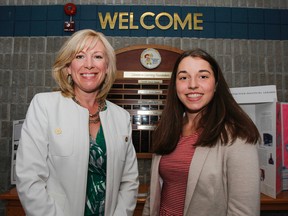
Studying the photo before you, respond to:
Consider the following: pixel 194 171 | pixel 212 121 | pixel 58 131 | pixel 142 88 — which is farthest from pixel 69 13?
pixel 194 171

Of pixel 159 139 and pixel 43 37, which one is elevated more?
pixel 43 37

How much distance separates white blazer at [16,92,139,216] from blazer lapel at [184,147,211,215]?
391 mm

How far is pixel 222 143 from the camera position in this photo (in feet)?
3.94

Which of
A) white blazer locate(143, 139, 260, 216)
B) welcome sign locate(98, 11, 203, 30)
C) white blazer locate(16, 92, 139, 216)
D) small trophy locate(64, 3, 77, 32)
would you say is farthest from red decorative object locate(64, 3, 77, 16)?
white blazer locate(143, 139, 260, 216)

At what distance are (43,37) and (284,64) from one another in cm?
273

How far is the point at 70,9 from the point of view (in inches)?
104

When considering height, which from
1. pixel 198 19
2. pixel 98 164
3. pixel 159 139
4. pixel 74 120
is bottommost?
pixel 98 164

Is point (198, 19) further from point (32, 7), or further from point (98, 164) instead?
point (98, 164)

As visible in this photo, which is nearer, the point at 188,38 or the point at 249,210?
the point at 249,210

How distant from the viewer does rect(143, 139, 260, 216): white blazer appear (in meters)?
1.10

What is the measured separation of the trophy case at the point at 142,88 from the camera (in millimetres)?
2529

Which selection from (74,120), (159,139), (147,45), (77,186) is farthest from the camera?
(147,45)

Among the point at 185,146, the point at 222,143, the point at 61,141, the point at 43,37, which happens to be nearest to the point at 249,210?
the point at 222,143

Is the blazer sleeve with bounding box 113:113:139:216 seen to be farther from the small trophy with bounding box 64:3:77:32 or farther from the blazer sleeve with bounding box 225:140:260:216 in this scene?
the small trophy with bounding box 64:3:77:32
